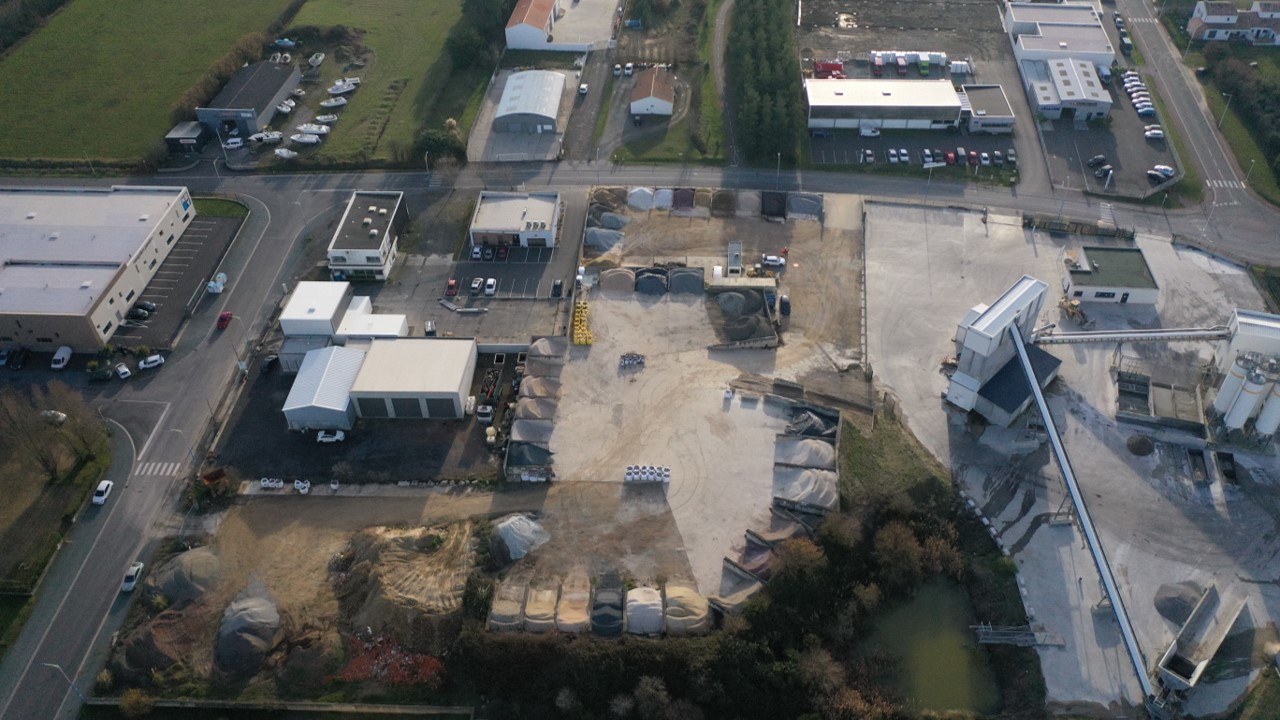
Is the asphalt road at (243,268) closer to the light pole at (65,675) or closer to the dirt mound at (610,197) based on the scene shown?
the light pole at (65,675)

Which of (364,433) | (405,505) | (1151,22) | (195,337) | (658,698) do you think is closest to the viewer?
(658,698)

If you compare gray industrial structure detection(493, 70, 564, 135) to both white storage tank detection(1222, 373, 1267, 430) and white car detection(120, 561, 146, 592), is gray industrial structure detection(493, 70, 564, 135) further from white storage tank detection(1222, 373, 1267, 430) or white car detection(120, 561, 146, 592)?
white storage tank detection(1222, 373, 1267, 430)

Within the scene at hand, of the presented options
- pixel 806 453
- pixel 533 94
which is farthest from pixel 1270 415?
pixel 533 94

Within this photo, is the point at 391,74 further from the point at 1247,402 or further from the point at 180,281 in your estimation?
the point at 1247,402

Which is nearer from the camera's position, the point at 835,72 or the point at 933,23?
the point at 835,72

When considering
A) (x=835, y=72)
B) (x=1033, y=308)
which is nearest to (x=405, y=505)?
(x=1033, y=308)

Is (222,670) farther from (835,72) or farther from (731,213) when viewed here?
(835,72)

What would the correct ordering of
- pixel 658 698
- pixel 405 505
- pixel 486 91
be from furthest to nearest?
pixel 486 91, pixel 405 505, pixel 658 698

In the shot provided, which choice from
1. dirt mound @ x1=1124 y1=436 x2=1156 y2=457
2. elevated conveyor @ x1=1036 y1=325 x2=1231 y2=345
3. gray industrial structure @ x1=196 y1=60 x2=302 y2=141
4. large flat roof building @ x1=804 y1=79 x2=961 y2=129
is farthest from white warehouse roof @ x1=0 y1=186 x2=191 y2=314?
dirt mound @ x1=1124 y1=436 x2=1156 y2=457
